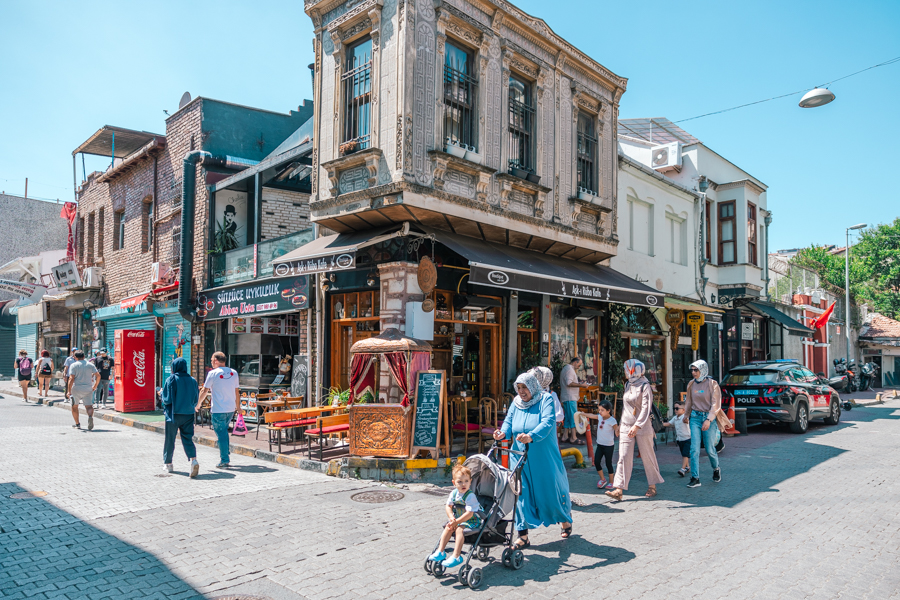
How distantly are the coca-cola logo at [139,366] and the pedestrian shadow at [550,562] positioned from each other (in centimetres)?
→ 1436

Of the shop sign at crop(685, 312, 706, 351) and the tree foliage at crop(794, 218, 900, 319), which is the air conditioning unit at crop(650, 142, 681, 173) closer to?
the shop sign at crop(685, 312, 706, 351)

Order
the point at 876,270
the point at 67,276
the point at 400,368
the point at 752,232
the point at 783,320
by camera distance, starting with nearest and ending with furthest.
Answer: the point at 400,368, the point at 752,232, the point at 67,276, the point at 783,320, the point at 876,270

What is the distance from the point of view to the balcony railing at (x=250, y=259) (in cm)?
1346

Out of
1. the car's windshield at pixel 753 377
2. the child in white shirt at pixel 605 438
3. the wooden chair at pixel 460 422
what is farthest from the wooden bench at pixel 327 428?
the car's windshield at pixel 753 377

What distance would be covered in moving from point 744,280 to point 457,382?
43.0ft

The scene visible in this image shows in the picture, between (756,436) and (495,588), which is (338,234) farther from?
(756,436)

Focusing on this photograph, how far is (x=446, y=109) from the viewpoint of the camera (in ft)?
36.3

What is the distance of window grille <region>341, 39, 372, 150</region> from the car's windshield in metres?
11.6

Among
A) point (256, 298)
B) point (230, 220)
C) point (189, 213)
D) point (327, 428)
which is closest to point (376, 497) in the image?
point (327, 428)

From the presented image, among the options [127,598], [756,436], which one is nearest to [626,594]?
[127,598]

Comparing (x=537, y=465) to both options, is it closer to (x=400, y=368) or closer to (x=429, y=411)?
(x=429, y=411)

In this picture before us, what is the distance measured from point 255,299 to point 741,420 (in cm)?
1209

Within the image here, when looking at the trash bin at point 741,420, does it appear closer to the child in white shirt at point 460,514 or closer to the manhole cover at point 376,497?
the manhole cover at point 376,497

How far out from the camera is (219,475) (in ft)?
29.5
